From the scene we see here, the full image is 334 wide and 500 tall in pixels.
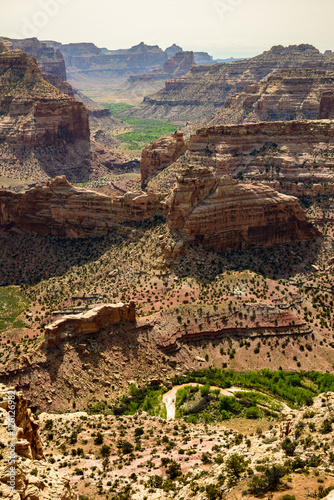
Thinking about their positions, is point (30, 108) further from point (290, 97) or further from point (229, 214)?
point (229, 214)

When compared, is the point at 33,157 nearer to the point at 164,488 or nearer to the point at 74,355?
the point at 74,355

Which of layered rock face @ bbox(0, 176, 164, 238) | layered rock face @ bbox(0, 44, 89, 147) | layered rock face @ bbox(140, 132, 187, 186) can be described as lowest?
layered rock face @ bbox(0, 176, 164, 238)

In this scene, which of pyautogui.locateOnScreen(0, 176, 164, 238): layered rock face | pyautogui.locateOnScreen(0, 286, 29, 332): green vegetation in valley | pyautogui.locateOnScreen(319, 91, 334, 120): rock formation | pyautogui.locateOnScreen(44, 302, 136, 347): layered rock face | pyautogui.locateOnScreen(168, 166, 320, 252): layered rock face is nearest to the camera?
pyautogui.locateOnScreen(44, 302, 136, 347): layered rock face

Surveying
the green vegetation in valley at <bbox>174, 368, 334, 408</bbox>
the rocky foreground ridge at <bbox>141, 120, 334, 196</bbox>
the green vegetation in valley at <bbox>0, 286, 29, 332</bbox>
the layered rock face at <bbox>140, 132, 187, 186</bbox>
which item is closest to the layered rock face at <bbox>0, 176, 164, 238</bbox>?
the green vegetation in valley at <bbox>0, 286, 29, 332</bbox>

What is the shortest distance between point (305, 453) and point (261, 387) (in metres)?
22.3

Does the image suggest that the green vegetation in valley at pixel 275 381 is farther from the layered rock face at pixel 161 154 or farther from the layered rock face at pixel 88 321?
the layered rock face at pixel 161 154

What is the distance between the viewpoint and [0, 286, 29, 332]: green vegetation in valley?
6328 cm

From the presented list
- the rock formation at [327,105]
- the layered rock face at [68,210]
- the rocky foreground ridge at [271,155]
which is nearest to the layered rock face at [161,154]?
the rocky foreground ridge at [271,155]

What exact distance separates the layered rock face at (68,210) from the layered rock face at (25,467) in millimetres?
46642

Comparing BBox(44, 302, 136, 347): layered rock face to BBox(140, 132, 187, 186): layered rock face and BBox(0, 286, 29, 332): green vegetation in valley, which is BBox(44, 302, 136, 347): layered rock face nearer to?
BBox(0, 286, 29, 332): green vegetation in valley

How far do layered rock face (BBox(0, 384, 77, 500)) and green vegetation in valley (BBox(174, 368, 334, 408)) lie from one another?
76.9ft

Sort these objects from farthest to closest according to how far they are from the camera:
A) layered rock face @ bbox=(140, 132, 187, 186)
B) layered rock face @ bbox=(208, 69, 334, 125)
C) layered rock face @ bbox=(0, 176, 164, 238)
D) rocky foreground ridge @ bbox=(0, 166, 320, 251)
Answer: layered rock face @ bbox=(208, 69, 334, 125)
layered rock face @ bbox=(140, 132, 187, 186)
layered rock face @ bbox=(0, 176, 164, 238)
rocky foreground ridge @ bbox=(0, 166, 320, 251)

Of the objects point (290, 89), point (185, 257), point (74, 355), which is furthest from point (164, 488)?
point (290, 89)

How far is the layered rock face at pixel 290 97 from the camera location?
174250 millimetres
